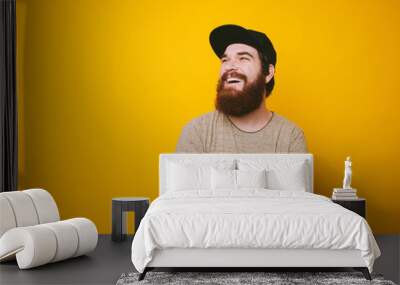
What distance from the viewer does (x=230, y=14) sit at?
7.40 m

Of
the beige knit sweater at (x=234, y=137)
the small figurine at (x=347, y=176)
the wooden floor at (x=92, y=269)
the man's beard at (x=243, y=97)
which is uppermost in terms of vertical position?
the man's beard at (x=243, y=97)

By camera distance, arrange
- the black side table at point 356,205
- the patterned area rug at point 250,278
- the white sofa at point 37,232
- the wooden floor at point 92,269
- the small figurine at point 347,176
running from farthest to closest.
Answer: the small figurine at point 347,176 → the black side table at point 356,205 → the white sofa at point 37,232 → the wooden floor at point 92,269 → the patterned area rug at point 250,278

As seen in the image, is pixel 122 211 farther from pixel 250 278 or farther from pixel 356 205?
pixel 356 205

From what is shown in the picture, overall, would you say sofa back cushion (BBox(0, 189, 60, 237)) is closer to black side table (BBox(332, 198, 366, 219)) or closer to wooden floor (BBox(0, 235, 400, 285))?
wooden floor (BBox(0, 235, 400, 285))

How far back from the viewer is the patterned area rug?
4.86m

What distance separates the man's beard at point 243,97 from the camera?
739 centimetres

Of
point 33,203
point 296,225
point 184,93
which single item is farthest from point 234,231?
point 184,93

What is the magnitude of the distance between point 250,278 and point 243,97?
9.47 feet

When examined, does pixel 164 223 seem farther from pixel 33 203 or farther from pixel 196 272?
pixel 33 203

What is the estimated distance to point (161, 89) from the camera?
Answer: 7418 millimetres

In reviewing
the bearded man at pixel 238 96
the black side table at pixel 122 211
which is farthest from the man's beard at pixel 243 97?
the black side table at pixel 122 211

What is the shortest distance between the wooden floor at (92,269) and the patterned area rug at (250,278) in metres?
0.20

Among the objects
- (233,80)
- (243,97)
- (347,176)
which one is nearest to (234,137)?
(243,97)

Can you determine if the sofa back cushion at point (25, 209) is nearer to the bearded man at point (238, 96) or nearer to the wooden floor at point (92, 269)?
Result: the wooden floor at point (92, 269)
